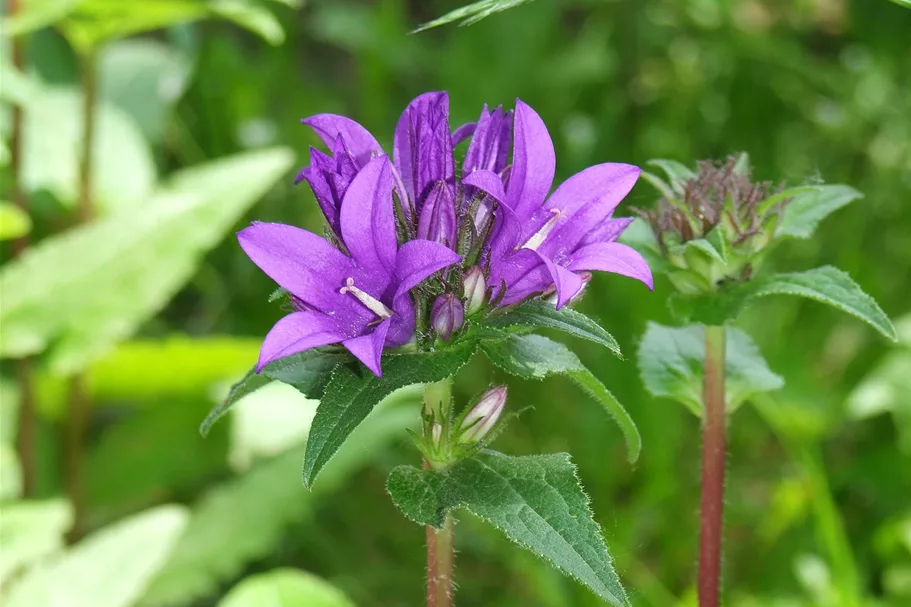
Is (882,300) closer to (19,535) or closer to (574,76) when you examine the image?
(574,76)

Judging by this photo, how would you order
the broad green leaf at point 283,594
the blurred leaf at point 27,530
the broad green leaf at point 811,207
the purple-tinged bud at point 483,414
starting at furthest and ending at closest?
1. the blurred leaf at point 27,530
2. the broad green leaf at point 283,594
3. the broad green leaf at point 811,207
4. the purple-tinged bud at point 483,414

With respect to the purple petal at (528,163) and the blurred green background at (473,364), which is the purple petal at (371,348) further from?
the blurred green background at (473,364)

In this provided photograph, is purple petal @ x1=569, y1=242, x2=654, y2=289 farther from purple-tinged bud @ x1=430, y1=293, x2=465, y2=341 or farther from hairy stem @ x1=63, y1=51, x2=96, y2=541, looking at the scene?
hairy stem @ x1=63, y1=51, x2=96, y2=541

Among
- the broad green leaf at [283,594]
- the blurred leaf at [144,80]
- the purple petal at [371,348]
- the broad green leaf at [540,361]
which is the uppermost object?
the purple petal at [371,348]

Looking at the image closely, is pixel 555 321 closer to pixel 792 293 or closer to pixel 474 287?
pixel 474 287

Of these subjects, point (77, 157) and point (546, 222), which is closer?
point (546, 222)

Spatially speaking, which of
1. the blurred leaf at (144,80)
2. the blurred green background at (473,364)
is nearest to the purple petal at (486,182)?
the blurred green background at (473,364)

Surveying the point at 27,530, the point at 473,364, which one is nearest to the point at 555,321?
the point at 27,530
